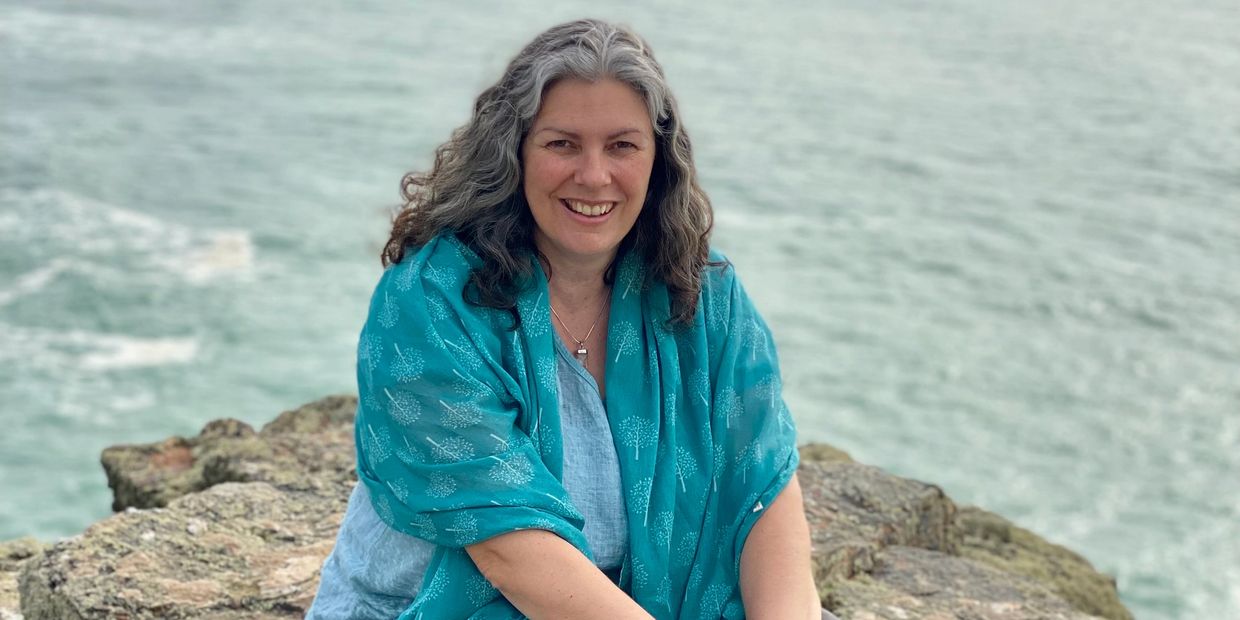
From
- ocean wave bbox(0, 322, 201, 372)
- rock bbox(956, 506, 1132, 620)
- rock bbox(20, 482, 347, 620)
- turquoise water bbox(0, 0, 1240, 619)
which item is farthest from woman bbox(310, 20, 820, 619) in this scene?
ocean wave bbox(0, 322, 201, 372)

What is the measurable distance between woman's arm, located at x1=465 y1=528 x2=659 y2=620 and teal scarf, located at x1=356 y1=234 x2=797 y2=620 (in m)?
0.03

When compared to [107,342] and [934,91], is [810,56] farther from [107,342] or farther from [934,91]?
[107,342]

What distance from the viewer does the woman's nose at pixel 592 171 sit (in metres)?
2.71

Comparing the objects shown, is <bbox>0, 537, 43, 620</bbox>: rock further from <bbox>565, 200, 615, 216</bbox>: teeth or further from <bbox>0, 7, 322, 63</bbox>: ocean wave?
<bbox>0, 7, 322, 63</bbox>: ocean wave

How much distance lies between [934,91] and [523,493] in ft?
75.7

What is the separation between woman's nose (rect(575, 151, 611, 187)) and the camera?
2.71 meters

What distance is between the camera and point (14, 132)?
18641 millimetres

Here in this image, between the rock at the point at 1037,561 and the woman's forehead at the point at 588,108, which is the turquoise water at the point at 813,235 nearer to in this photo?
the rock at the point at 1037,561

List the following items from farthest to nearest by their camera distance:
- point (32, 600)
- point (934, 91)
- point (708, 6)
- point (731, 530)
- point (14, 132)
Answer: point (708, 6), point (934, 91), point (14, 132), point (32, 600), point (731, 530)

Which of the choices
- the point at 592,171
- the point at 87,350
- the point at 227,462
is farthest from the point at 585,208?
the point at 87,350

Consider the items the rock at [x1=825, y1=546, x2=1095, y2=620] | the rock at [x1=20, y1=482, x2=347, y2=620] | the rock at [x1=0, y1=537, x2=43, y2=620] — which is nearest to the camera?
the rock at [x1=20, y1=482, x2=347, y2=620]

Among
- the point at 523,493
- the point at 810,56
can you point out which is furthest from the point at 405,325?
the point at 810,56

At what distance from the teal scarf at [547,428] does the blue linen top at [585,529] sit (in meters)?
0.04

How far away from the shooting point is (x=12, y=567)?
4004 millimetres
